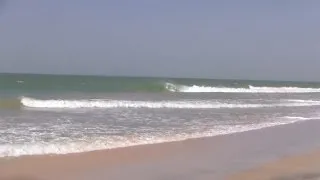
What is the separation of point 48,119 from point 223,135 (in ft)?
16.0

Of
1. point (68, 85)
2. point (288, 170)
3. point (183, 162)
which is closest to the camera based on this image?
point (288, 170)

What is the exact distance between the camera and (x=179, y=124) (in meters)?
13.4

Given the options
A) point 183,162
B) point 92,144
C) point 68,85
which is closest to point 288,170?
point 183,162

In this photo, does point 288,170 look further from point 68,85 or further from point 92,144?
point 68,85

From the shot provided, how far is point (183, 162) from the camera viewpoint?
7949mm

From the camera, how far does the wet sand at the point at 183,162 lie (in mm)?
6862

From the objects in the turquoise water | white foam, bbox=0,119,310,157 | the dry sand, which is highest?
the turquoise water

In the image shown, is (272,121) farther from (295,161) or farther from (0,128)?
(0,128)

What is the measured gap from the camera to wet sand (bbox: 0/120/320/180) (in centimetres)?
686

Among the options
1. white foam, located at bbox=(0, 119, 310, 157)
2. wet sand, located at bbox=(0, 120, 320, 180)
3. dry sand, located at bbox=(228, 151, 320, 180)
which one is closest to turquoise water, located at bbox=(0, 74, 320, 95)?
white foam, located at bbox=(0, 119, 310, 157)

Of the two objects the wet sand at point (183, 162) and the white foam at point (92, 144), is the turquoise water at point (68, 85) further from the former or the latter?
the wet sand at point (183, 162)

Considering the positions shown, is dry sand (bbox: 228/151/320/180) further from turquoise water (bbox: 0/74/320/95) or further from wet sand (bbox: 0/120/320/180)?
turquoise water (bbox: 0/74/320/95)

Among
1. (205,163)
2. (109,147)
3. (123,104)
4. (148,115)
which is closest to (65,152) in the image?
(109,147)

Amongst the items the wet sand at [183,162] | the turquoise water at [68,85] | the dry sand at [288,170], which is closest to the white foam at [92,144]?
the wet sand at [183,162]
